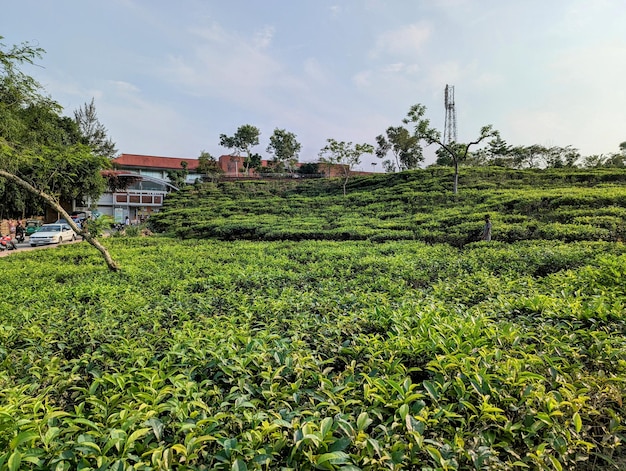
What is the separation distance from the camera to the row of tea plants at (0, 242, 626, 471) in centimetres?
106

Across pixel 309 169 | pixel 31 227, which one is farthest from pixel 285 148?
pixel 31 227

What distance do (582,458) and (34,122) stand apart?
18.9m

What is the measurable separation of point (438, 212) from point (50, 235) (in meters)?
16.5

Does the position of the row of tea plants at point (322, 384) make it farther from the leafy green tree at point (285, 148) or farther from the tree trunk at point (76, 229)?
the leafy green tree at point (285, 148)

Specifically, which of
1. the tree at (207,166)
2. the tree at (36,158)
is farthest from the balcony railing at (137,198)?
the tree at (36,158)

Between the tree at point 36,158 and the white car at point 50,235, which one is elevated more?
the tree at point 36,158

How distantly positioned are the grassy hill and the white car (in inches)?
153

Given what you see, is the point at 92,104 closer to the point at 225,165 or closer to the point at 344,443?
the point at 225,165

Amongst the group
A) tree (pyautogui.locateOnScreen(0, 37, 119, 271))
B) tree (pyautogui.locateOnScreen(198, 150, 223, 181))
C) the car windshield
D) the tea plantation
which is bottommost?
the tea plantation

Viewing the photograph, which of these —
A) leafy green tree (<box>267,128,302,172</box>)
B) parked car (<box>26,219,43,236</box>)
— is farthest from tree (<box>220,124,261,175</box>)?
parked car (<box>26,219,43,236</box>)

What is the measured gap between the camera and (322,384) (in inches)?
56.0

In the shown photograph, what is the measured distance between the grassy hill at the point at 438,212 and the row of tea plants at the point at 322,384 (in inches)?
252

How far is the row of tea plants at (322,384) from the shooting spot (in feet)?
3.47

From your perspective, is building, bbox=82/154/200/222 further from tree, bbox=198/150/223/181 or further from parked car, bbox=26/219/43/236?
parked car, bbox=26/219/43/236
